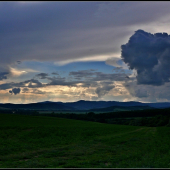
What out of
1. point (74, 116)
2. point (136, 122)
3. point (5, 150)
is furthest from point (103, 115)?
point (5, 150)

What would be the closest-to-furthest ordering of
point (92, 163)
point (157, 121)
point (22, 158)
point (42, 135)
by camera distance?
1. point (92, 163)
2. point (22, 158)
3. point (42, 135)
4. point (157, 121)

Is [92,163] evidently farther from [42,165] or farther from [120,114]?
[120,114]

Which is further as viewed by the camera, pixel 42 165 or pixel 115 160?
pixel 115 160

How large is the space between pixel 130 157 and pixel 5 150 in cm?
1495

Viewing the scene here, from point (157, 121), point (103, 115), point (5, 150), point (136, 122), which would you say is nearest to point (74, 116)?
point (103, 115)

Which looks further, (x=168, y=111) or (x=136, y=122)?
(x=168, y=111)

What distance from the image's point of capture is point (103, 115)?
179m

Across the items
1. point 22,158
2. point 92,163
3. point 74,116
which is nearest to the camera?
point 92,163

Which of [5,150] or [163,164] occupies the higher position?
[163,164]

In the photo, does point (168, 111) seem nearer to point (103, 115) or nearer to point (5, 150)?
point (103, 115)

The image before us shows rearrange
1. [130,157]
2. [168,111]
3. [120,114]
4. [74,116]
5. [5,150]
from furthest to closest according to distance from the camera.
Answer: [120,114] < [168,111] < [74,116] < [5,150] < [130,157]

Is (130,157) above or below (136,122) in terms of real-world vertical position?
above

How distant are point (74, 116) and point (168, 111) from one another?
8480 cm

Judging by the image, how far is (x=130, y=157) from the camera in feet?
56.7
